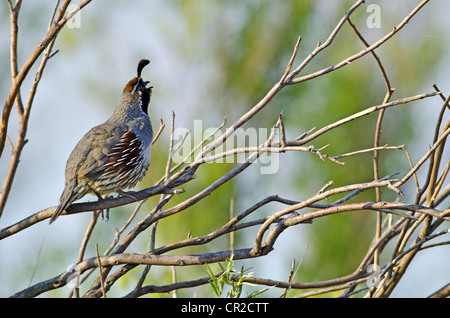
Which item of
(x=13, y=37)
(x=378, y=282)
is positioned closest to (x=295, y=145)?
(x=378, y=282)

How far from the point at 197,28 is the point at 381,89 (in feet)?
7.25

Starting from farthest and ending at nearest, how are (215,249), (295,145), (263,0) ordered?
(263,0) → (215,249) → (295,145)

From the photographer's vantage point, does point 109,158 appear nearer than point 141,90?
Yes

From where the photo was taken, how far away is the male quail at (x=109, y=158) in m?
3.49

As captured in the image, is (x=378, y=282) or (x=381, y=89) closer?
(x=378, y=282)

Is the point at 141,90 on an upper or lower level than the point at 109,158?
upper

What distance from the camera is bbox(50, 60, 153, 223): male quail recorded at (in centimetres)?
349

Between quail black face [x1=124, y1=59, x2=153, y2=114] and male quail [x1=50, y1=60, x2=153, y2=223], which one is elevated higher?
quail black face [x1=124, y1=59, x2=153, y2=114]

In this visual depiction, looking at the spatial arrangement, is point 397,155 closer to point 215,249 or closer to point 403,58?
point 403,58

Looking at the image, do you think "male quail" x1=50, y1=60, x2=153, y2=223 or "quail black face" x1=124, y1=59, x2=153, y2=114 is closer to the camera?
"male quail" x1=50, y1=60, x2=153, y2=223

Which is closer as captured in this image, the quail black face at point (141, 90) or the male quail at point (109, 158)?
the male quail at point (109, 158)

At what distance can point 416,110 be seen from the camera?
23.0ft

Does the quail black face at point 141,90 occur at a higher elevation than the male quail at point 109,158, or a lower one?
higher

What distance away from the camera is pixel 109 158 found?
12.0 ft
